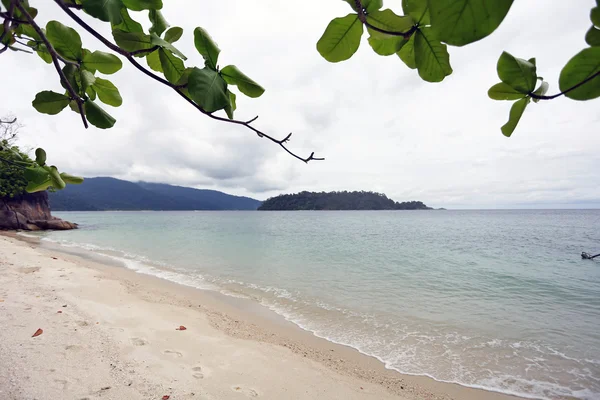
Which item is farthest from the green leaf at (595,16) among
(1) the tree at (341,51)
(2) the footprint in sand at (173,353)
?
(2) the footprint in sand at (173,353)

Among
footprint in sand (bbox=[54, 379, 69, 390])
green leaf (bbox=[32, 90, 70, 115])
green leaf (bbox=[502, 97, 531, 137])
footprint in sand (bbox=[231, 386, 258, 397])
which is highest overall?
green leaf (bbox=[32, 90, 70, 115])

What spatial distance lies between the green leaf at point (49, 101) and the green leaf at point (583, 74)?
1.28m

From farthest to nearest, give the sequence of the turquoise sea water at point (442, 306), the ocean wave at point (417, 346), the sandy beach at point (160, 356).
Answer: the turquoise sea water at point (442, 306) → the ocean wave at point (417, 346) → the sandy beach at point (160, 356)

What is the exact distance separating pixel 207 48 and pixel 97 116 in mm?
443

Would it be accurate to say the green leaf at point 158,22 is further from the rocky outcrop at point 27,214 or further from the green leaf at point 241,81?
the rocky outcrop at point 27,214

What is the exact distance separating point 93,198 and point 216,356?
227 meters

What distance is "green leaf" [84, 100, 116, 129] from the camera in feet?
2.75

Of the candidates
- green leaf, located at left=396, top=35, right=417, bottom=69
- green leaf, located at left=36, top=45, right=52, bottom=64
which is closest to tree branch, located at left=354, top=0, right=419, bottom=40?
green leaf, located at left=396, top=35, right=417, bottom=69

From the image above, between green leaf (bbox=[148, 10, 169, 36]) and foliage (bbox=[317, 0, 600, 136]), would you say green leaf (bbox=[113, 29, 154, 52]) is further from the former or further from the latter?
foliage (bbox=[317, 0, 600, 136])

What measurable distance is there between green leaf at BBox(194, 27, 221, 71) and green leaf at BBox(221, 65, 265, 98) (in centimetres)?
3

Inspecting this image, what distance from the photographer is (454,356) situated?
20.5 ft

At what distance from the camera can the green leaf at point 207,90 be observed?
2.05ft

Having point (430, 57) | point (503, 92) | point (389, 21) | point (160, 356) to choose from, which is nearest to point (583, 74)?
point (503, 92)

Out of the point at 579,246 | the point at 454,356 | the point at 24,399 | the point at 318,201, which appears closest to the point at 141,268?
the point at 24,399
